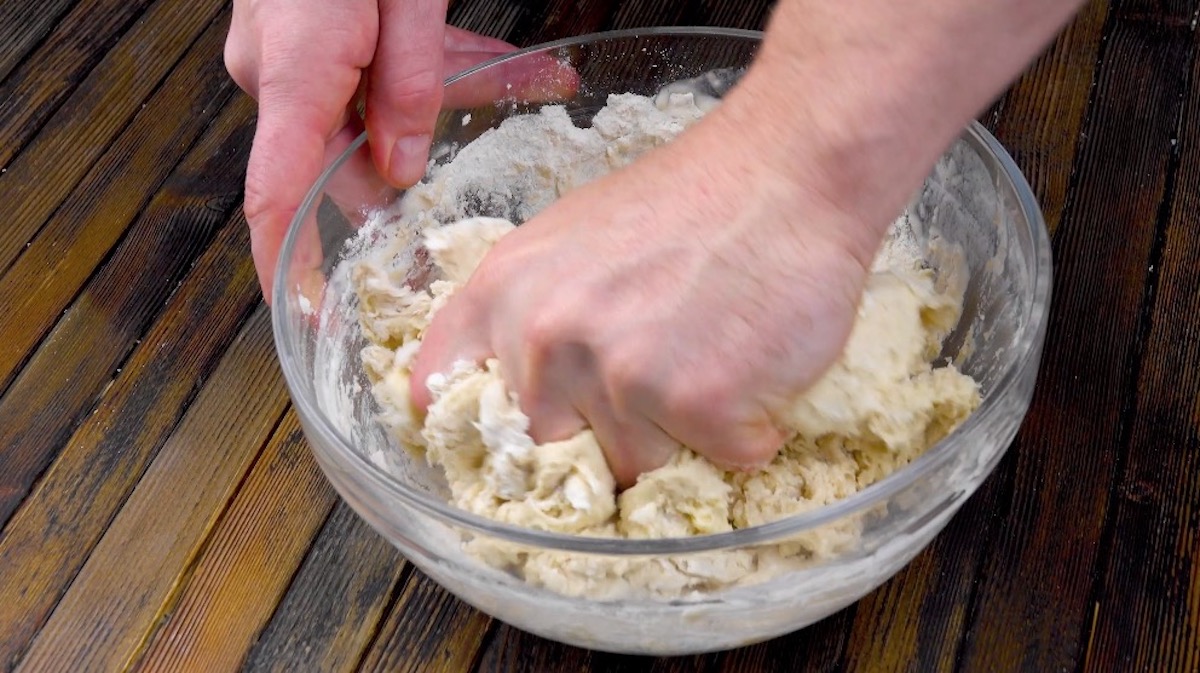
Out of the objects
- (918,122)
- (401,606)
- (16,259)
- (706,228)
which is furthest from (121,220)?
(918,122)

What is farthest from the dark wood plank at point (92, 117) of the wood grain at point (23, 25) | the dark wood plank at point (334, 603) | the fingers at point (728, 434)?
the fingers at point (728, 434)

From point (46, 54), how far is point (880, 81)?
112 centimetres

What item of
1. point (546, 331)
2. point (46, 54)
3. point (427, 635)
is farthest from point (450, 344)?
point (46, 54)

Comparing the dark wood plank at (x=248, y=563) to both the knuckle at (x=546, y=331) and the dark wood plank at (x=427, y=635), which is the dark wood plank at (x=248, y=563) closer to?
the dark wood plank at (x=427, y=635)

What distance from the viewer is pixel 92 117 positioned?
3.99ft

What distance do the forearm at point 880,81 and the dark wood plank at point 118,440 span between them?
0.64 m

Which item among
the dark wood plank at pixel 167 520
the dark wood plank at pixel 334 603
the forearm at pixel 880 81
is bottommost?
the dark wood plank at pixel 334 603

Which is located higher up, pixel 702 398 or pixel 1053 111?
pixel 702 398

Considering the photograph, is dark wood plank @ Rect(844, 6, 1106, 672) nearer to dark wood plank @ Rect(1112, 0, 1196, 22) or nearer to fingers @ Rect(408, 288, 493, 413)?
fingers @ Rect(408, 288, 493, 413)

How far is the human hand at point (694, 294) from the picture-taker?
607 mm

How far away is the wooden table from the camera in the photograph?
81 cm

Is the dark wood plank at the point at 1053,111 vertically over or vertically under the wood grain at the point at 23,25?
under

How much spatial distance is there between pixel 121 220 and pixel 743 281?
0.80m

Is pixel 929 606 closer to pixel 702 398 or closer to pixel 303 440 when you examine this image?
pixel 702 398
